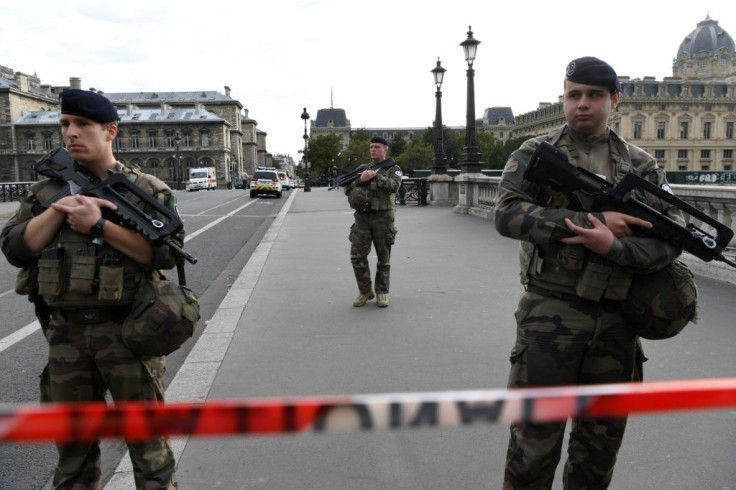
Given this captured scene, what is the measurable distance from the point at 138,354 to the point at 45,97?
116583 millimetres

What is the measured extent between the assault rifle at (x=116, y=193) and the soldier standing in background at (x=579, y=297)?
1.37 metres

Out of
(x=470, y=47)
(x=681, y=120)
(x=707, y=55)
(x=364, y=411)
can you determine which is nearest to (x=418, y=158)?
(x=681, y=120)

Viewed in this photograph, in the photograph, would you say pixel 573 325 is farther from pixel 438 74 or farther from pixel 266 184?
pixel 266 184

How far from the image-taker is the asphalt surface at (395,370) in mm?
3006

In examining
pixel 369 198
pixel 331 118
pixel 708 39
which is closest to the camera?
pixel 369 198

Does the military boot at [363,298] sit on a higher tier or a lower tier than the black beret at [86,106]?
lower

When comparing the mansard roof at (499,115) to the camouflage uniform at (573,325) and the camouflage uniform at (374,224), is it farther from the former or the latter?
the camouflage uniform at (573,325)

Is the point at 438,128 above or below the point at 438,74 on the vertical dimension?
below

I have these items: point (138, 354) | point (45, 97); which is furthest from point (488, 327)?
point (45, 97)

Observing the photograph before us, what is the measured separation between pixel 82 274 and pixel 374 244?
4462mm

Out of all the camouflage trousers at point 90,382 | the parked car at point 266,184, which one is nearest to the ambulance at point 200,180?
the parked car at point 266,184

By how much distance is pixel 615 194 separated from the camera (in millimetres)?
2375

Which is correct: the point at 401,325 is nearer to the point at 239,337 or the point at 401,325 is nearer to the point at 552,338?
the point at 239,337

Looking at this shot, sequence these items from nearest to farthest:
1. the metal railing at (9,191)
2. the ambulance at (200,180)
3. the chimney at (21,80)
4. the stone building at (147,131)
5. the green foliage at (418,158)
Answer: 1. the metal railing at (9,191)
2. the ambulance at (200,180)
3. the green foliage at (418,158)
4. the stone building at (147,131)
5. the chimney at (21,80)
